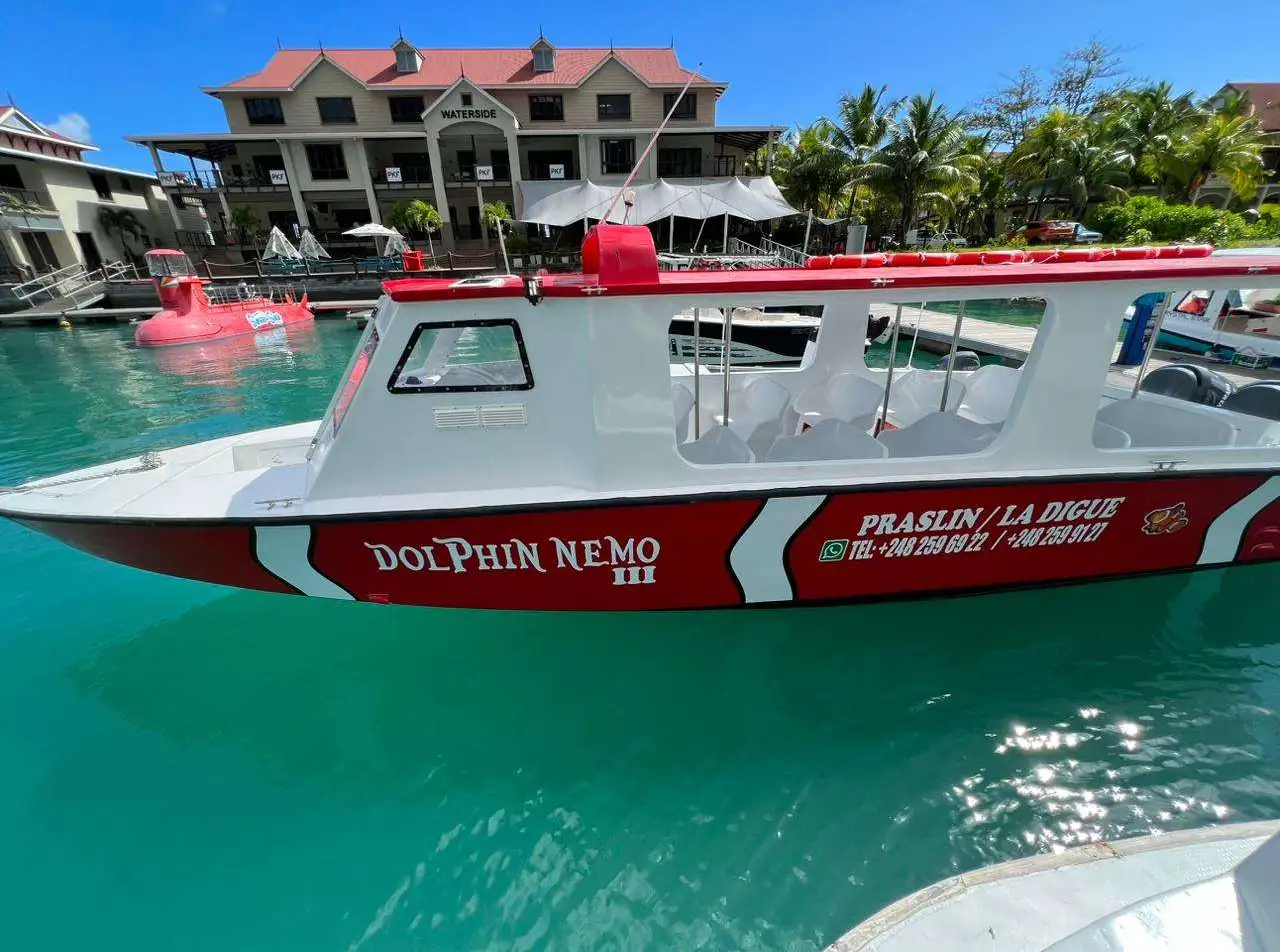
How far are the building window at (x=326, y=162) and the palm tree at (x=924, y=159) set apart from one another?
1041 inches

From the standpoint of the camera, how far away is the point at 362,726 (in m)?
3.76

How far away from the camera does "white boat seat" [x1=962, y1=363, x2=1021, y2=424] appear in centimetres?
507

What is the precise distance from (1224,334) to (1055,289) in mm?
11240

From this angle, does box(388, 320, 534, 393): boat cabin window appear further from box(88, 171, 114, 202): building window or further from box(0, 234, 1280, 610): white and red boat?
box(88, 171, 114, 202): building window

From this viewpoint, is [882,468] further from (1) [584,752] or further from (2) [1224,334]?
(2) [1224,334]

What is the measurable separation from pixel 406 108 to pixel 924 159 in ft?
83.2

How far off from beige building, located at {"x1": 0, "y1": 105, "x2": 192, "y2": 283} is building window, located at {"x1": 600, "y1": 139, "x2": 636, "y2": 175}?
2217 cm

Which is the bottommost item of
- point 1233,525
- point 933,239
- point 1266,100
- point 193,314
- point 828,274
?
point 193,314

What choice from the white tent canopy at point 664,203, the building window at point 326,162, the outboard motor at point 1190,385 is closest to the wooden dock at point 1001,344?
the outboard motor at point 1190,385

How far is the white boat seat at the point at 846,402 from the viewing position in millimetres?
4961

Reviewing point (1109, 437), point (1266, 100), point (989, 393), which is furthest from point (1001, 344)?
point (1266, 100)

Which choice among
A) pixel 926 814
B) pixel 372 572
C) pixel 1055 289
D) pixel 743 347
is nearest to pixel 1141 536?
pixel 1055 289

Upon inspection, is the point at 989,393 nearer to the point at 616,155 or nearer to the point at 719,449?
the point at 719,449

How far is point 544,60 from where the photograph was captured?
97.6ft
